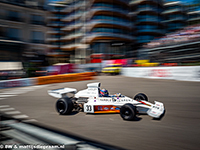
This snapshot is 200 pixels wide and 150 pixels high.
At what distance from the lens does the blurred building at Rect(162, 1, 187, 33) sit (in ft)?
141

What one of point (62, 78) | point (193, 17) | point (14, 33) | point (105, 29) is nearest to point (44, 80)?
point (62, 78)

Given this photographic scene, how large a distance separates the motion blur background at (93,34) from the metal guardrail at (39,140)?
10178 millimetres

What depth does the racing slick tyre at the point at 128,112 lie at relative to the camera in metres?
4.30

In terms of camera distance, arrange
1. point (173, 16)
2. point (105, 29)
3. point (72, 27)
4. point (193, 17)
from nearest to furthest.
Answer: point (105, 29) → point (173, 16) → point (72, 27) → point (193, 17)

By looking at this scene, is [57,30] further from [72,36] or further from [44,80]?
[44,80]

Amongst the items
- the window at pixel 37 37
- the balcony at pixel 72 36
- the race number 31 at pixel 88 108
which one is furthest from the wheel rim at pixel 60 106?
the balcony at pixel 72 36

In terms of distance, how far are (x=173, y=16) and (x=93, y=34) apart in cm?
2253

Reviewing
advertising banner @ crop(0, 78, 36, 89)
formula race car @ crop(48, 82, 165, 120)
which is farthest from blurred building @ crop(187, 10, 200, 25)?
formula race car @ crop(48, 82, 165, 120)

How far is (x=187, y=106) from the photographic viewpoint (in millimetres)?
5723

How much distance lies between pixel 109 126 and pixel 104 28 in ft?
102

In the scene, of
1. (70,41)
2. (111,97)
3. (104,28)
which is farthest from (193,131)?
(70,41)

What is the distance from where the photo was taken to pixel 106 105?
196 inches

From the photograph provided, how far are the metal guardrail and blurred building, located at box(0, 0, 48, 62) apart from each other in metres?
15.4

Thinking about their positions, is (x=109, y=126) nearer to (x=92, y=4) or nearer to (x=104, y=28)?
(x=104, y=28)
